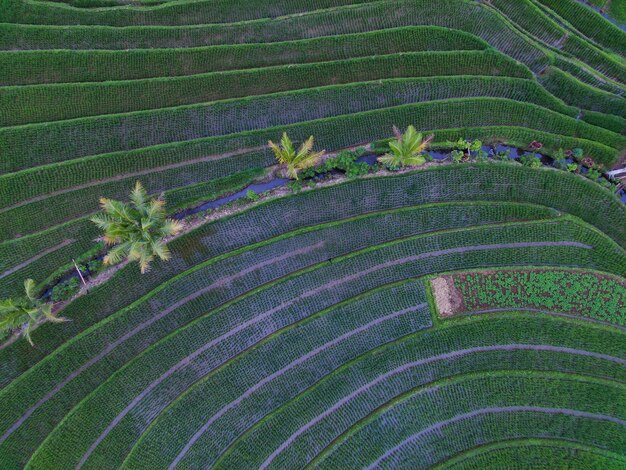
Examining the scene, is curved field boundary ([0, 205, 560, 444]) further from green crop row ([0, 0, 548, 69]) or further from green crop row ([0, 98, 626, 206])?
green crop row ([0, 0, 548, 69])

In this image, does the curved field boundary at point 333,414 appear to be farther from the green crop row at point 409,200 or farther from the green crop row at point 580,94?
the green crop row at point 580,94

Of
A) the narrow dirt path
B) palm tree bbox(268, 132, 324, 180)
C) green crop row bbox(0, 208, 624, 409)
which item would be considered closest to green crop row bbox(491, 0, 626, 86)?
green crop row bbox(0, 208, 624, 409)

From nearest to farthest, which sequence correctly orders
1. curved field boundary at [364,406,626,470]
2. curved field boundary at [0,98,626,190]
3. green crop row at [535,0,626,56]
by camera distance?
curved field boundary at [364,406,626,470]
curved field boundary at [0,98,626,190]
green crop row at [535,0,626,56]

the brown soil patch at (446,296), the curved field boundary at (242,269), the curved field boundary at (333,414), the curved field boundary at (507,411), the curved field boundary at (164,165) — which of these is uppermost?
the curved field boundary at (164,165)

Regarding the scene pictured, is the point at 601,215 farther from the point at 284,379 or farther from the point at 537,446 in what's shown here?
the point at 284,379

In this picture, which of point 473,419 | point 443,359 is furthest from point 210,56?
point 473,419

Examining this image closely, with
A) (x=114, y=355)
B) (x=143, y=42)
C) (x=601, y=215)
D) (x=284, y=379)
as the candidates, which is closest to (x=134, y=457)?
(x=114, y=355)

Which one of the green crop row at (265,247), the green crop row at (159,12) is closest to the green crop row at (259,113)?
the green crop row at (159,12)
